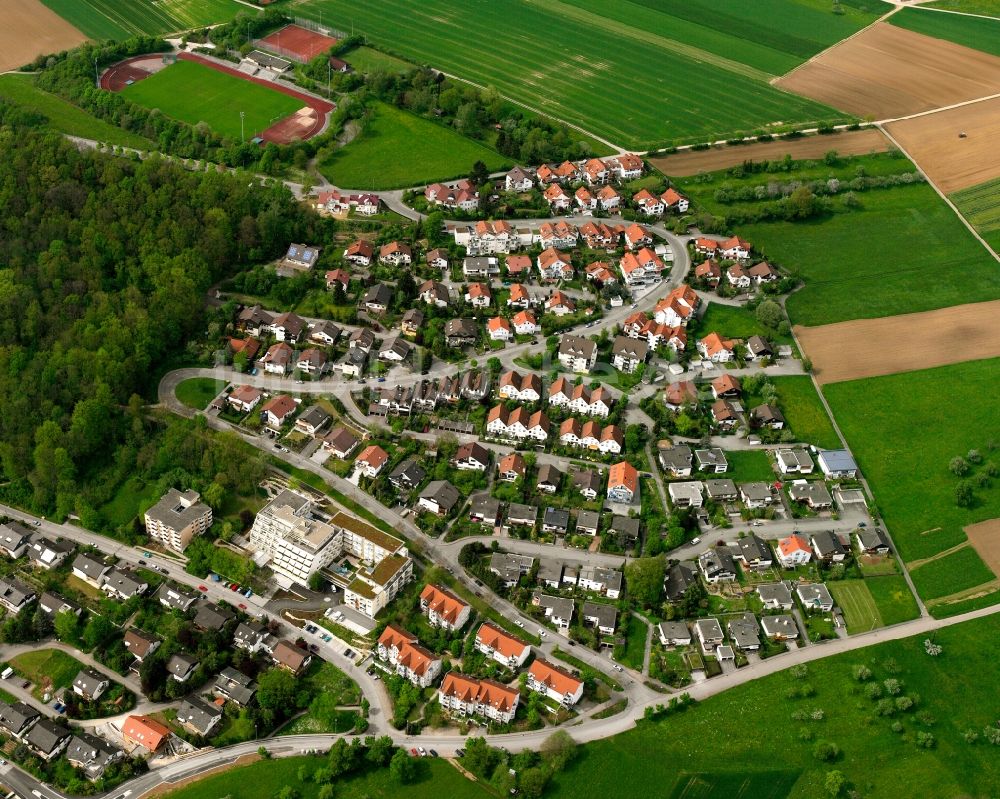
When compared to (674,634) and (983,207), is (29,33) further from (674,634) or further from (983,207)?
(983,207)

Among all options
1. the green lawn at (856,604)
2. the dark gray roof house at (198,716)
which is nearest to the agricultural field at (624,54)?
the green lawn at (856,604)

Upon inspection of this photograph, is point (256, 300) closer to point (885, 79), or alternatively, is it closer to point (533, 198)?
point (533, 198)

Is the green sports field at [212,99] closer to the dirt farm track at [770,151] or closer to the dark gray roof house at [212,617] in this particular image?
the dirt farm track at [770,151]

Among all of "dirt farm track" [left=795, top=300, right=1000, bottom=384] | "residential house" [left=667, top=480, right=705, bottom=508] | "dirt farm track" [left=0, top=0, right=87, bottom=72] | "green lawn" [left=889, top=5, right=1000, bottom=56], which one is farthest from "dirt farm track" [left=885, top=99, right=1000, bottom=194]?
"dirt farm track" [left=0, top=0, right=87, bottom=72]

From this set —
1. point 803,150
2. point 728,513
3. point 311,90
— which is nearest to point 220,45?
point 311,90

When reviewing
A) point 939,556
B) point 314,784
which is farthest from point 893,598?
point 314,784

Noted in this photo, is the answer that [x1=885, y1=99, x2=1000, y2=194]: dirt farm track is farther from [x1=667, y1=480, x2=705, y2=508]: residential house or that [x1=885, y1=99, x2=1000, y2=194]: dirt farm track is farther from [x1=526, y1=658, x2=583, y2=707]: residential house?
[x1=526, y1=658, x2=583, y2=707]: residential house
